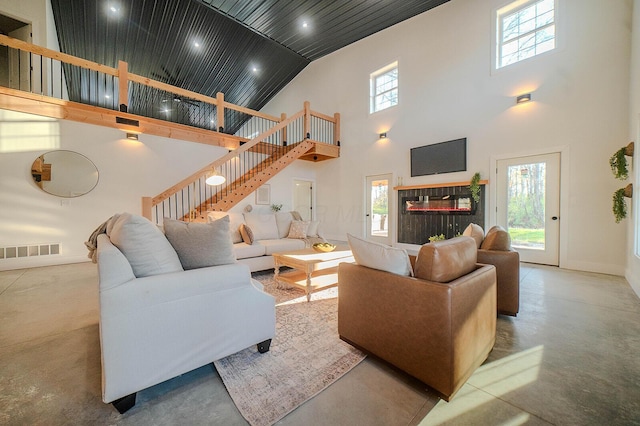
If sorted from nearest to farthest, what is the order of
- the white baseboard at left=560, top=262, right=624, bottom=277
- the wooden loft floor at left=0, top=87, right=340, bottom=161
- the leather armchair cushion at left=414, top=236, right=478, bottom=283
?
the leather armchair cushion at left=414, top=236, right=478, bottom=283, the white baseboard at left=560, top=262, right=624, bottom=277, the wooden loft floor at left=0, top=87, right=340, bottom=161

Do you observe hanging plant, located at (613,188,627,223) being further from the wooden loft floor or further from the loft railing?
the wooden loft floor

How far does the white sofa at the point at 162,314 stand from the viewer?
47.8 inches

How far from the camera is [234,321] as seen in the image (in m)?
1.60

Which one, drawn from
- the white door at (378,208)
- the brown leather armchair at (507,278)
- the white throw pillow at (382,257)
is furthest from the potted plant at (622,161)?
the white throw pillow at (382,257)

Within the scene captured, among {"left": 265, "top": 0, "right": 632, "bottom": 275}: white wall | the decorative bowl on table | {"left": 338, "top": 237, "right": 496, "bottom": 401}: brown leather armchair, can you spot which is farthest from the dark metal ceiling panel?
{"left": 338, "top": 237, "right": 496, "bottom": 401}: brown leather armchair

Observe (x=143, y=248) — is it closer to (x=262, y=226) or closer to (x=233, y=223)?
(x=233, y=223)

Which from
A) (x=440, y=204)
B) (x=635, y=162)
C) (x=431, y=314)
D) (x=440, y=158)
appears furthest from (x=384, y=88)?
(x=431, y=314)

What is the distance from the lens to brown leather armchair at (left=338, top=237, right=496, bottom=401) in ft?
4.15

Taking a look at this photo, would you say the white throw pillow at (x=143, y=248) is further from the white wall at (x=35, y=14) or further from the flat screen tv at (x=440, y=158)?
the white wall at (x=35, y=14)

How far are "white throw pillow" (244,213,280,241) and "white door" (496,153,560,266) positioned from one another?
4285 millimetres

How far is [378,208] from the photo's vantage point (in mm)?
6781

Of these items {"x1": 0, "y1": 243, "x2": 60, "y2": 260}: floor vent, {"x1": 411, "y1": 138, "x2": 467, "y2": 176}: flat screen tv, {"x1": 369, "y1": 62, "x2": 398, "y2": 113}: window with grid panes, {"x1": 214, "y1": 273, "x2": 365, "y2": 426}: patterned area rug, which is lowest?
{"x1": 214, "y1": 273, "x2": 365, "y2": 426}: patterned area rug

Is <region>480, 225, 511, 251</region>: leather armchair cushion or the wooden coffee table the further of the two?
the wooden coffee table

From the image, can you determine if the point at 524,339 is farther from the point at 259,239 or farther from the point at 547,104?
the point at 547,104
